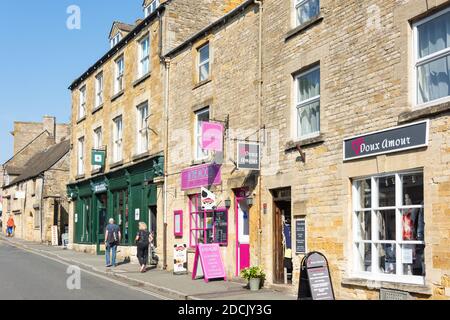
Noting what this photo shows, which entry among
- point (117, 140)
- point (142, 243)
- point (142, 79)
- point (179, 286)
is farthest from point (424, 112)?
point (117, 140)

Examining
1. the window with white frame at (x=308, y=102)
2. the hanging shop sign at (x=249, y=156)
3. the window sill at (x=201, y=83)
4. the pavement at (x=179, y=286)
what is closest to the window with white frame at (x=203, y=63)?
the window sill at (x=201, y=83)

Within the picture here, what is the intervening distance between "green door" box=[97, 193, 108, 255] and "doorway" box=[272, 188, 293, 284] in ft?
46.4

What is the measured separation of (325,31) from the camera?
1296 centimetres

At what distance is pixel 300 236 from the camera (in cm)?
1355

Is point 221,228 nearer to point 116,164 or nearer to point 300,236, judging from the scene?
point 300,236

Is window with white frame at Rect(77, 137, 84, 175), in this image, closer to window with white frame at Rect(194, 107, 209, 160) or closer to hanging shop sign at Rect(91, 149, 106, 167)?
hanging shop sign at Rect(91, 149, 106, 167)

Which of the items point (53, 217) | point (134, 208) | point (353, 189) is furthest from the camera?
point (53, 217)

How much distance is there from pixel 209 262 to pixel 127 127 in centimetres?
968

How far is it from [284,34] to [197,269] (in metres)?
6.94

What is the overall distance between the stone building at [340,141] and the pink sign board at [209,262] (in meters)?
0.35

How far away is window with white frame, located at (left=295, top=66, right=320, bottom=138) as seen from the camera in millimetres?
13469

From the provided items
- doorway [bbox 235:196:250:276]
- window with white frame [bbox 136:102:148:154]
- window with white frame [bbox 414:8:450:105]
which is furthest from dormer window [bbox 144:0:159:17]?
window with white frame [bbox 414:8:450:105]
